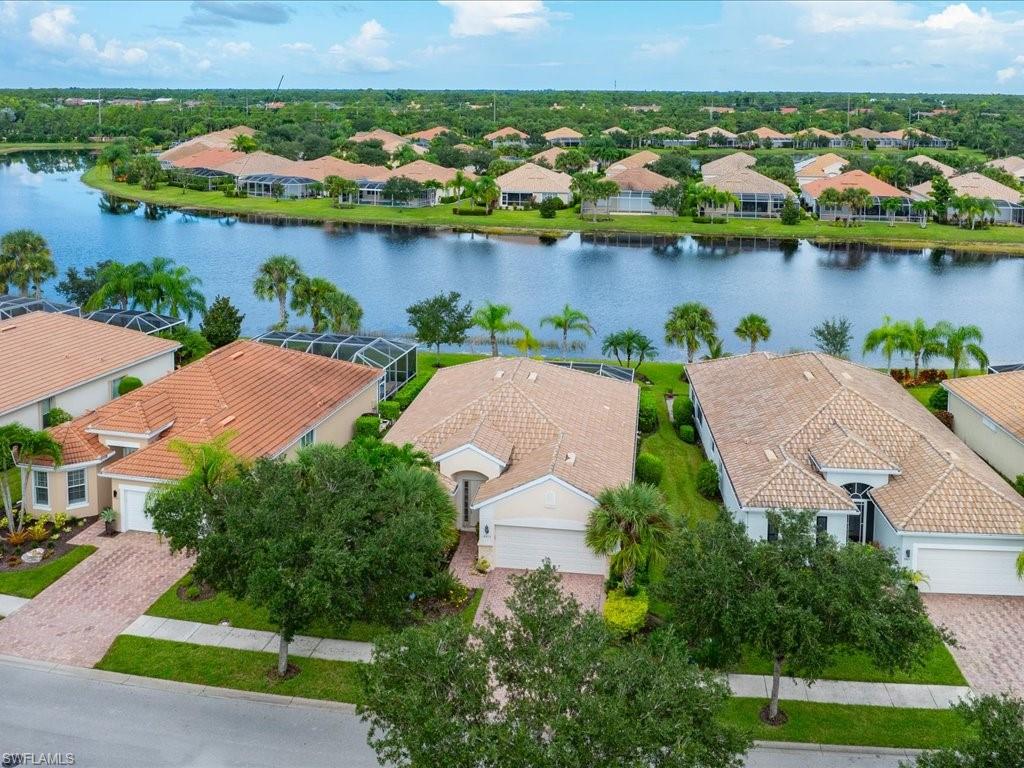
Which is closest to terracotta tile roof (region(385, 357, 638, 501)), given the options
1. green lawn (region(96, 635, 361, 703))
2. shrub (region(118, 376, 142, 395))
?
green lawn (region(96, 635, 361, 703))

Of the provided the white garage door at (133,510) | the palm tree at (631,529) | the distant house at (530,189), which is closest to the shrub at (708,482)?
the palm tree at (631,529)

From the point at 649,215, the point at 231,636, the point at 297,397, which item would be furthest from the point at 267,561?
the point at 649,215

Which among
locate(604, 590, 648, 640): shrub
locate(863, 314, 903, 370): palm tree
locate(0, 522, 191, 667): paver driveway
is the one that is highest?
locate(863, 314, 903, 370): palm tree

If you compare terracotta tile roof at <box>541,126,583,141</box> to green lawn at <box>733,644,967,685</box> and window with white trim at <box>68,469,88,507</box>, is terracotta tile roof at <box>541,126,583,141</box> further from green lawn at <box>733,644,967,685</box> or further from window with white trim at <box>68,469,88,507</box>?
green lawn at <box>733,644,967,685</box>

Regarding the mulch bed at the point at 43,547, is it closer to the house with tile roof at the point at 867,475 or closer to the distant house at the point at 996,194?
the house with tile roof at the point at 867,475

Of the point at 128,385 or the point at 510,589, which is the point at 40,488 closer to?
the point at 128,385

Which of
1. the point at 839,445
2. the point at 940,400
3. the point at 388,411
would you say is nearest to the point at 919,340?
the point at 940,400
